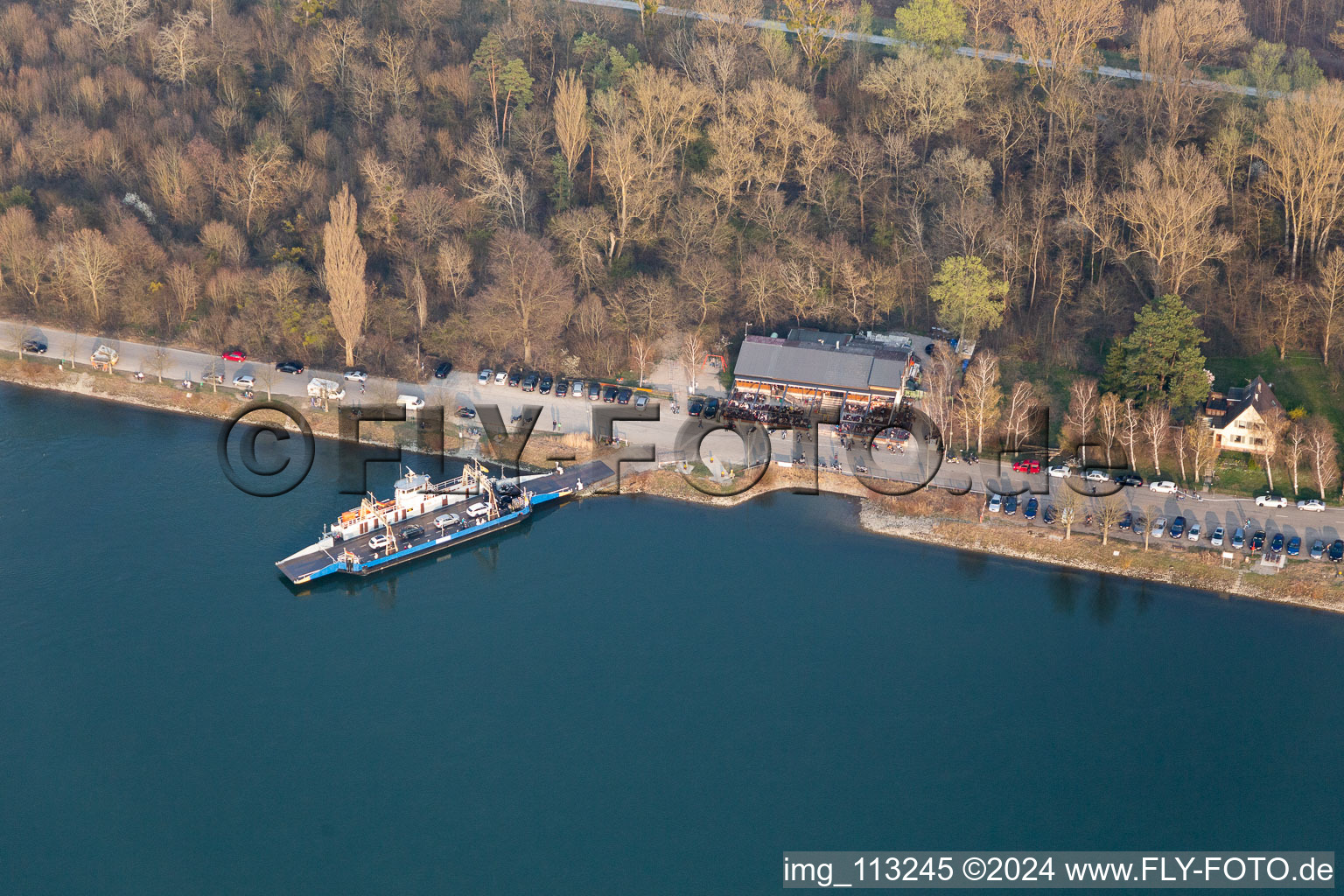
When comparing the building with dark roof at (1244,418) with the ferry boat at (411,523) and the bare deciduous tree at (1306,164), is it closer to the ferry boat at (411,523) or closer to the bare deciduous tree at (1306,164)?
the bare deciduous tree at (1306,164)

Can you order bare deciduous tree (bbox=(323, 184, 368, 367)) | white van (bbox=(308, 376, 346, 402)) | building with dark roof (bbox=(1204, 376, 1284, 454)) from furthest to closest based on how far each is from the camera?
bare deciduous tree (bbox=(323, 184, 368, 367)) < white van (bbox=(308, 376, 346, 402)) < building with dark roof (bbox=(1204, 376, 1284, 454))

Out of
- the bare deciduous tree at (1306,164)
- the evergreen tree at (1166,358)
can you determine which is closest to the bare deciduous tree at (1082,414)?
the evergreen tree at (1166,358)

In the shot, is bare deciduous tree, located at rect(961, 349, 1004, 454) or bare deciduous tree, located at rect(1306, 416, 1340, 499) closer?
bare deciduous tree, located at rect(1306, 416, 1340, 499)

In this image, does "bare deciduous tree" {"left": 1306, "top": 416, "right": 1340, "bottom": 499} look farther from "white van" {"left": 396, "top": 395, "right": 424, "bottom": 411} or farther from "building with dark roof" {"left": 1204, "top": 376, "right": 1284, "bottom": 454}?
"white van" {"left": 396, "top": 395, "right": 424, "bottom": 411}

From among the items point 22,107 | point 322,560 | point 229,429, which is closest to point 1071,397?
point 322,560

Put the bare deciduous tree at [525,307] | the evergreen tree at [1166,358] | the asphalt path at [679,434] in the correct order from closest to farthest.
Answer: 1. the asphalt path at [679,434]
2. the evergreen tree at [1166,358]
3. the bare deciduous tree at [525,307]

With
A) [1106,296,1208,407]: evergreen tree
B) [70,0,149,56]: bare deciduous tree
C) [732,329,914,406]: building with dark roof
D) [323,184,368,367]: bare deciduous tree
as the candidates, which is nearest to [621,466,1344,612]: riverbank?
[732,329,914,406]: building with dark roof

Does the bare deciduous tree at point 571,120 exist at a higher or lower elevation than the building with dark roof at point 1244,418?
higher
